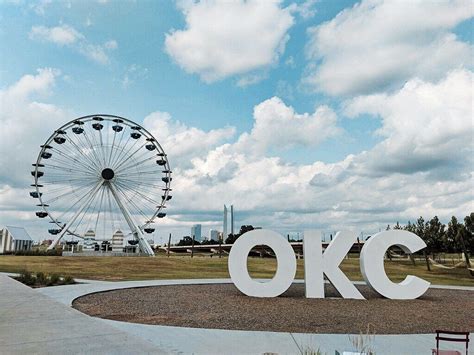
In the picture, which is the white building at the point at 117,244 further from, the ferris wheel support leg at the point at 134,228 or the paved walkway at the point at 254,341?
the paved walkway at the point at 254,341

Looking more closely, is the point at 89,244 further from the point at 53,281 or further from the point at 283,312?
the point at 283,312

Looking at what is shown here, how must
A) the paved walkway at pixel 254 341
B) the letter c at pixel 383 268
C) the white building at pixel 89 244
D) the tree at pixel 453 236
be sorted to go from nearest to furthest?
the paved walkway at pixel 254 341
the letter c at pixel 383 268
the tree at pixel 453 236
the white building at pixel 89 244

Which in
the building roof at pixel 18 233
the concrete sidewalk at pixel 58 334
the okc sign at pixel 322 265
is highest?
the building roof at pixel 18 233

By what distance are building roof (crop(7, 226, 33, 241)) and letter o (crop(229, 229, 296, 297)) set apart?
5387 centimetres

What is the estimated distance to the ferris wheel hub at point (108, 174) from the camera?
136ft

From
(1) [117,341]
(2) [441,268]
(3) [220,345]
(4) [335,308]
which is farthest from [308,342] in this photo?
(2) [441,268]

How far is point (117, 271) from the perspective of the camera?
89.4 ft

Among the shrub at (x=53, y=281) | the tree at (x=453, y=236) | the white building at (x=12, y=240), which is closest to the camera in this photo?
the shrub at (x=53, y=281)

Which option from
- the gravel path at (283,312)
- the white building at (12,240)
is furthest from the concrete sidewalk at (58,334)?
the white building at (12,240)

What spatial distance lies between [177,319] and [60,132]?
35.9 meters

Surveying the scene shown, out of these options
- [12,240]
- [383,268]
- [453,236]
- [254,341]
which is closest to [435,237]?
[453,236]

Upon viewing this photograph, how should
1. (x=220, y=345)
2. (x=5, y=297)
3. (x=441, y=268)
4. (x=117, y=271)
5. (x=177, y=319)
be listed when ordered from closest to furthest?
(x=220, y=345), (x=177, y=319), (x=5, y=297), (x=117, y=271), (x=441, y=268)

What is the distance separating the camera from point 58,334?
7074 mm

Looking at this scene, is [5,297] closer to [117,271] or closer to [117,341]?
[117,341]
